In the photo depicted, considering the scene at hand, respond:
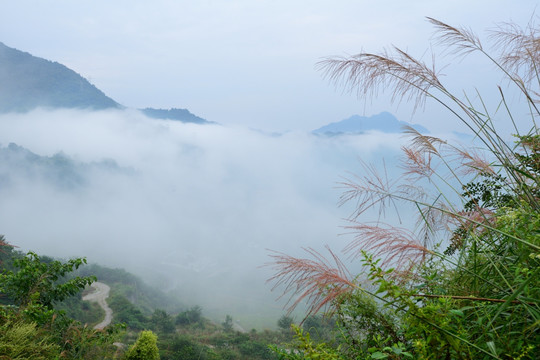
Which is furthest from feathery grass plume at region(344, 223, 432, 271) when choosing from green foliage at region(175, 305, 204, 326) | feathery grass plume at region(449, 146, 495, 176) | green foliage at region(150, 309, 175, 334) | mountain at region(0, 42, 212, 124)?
mountain at region(0, 42, 212, 124)

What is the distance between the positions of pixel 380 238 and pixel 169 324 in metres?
25.6

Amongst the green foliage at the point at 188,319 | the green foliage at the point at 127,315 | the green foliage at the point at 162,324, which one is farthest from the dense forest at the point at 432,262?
the green foliage at the point at 188,319

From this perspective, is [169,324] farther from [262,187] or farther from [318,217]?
[262,187]

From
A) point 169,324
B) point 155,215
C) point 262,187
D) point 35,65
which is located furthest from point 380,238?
point 262,187

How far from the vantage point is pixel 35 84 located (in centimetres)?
10006

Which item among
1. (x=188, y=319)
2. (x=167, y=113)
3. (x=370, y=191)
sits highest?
(x=167, y=113)

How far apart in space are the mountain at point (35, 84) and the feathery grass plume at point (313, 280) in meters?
119

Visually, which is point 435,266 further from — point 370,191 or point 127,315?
point 127,315

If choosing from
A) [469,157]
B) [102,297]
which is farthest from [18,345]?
[102,297]

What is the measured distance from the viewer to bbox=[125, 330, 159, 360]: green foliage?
14.2 feet

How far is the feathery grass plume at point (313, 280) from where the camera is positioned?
3.13 feet

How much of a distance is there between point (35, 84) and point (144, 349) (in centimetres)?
11913

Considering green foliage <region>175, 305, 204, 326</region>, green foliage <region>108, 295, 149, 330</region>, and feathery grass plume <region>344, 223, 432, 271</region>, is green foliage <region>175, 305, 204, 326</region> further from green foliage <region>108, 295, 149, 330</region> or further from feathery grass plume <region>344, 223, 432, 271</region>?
feathery grass plume <region>344, 223, 432, 271</region>

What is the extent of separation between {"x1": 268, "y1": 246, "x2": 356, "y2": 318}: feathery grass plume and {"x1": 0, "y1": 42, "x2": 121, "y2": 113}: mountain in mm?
119065
